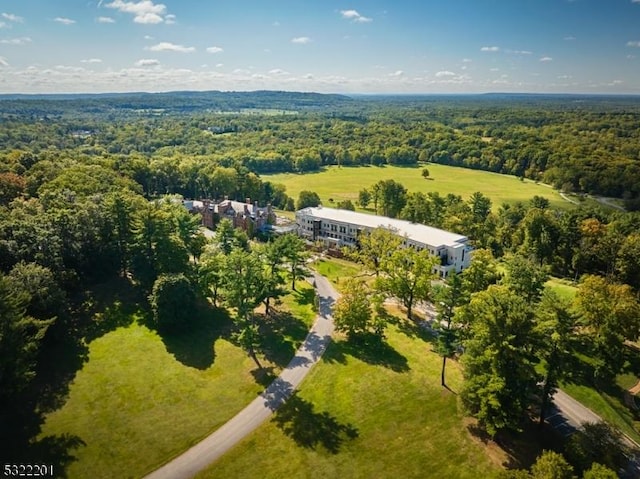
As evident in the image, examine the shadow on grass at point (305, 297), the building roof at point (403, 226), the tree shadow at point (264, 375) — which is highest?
the building roof at point (403, 226)

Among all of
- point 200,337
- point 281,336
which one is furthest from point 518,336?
point 200,337

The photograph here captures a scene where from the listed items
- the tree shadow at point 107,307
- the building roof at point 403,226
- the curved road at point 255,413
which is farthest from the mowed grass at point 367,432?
the building roof at point 403,226

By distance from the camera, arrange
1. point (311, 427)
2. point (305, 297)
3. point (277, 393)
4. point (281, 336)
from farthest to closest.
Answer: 1. point (305, 297)
2. point (281, 336)
3. point (277, 393)
4. point (311, 427)

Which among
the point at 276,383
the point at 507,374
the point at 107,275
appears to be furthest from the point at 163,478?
the point at 107,275

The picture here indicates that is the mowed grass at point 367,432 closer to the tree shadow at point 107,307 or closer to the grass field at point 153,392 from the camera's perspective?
the grass field at point 153,392

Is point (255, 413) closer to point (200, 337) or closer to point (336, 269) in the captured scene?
point (200, 337)

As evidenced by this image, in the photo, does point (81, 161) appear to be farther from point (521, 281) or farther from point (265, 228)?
point (521, 281)
